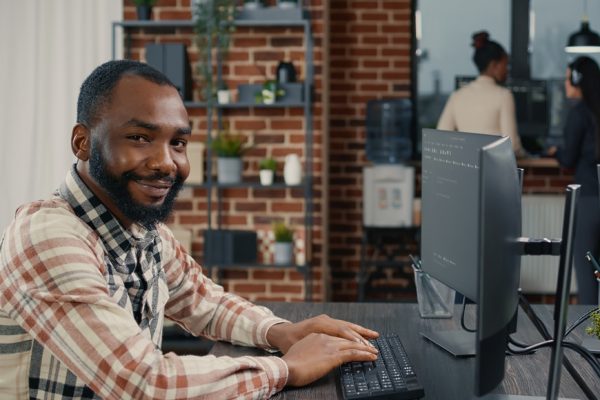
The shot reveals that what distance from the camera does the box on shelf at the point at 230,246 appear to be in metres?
4.51

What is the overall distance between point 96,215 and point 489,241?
727mm

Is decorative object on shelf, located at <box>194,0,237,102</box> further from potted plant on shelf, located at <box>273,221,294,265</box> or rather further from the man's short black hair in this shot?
the man's short black hair

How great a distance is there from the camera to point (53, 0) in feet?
14.9

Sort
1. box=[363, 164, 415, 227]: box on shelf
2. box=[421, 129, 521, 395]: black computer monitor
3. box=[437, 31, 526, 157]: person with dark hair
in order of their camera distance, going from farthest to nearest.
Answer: box=[363, 164, 415, 227]: box on shelf
box=[437, 31, 526, 157]: person with dark hair
box=[421, 129, 521, 395]: black computer monitor

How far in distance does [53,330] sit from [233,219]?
3.26 metres

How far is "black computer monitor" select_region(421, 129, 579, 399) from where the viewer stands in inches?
43.6

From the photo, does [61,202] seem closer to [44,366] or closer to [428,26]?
[44,366]

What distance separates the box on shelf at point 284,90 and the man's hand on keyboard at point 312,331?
A: 2680mm

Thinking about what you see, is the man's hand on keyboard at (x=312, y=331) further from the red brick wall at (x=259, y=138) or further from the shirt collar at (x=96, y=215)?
the red brick wall at (x=259, y=138)

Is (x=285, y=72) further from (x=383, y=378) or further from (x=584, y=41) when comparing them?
(x=383, y=378)

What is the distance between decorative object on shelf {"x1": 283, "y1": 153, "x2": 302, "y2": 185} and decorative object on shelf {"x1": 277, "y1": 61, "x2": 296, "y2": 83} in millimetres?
386

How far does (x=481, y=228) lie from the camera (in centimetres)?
109

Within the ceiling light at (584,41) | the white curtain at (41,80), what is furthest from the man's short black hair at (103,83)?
the ceiling light at (584,41)

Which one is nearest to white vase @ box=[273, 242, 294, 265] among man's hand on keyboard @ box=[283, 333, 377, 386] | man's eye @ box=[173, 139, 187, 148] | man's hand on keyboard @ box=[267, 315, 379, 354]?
man's hand on keyboard @ box=[267, 315, 379, 354]
